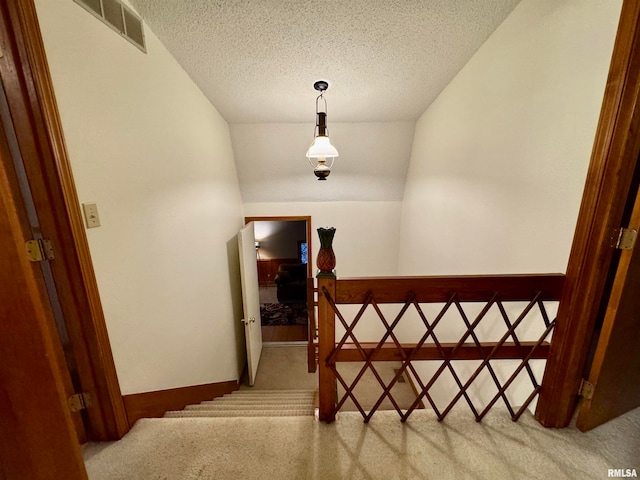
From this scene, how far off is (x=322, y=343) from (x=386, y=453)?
0.56 metres

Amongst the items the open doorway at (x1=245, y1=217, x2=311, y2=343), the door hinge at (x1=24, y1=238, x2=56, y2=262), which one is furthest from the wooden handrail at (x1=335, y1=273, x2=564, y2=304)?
the open doorway at (x1=245, y1=217, x2=311, y2=343)

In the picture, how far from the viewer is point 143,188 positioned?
1.29m

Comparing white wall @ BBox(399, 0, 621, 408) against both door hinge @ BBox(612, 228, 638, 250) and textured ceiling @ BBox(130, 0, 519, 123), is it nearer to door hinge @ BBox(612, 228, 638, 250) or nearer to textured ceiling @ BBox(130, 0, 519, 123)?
door hinge @ BBox(612, 228, 638, 250)

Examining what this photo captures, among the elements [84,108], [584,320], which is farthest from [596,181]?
[84,108]

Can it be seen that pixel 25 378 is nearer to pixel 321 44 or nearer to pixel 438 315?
pixel 438 315

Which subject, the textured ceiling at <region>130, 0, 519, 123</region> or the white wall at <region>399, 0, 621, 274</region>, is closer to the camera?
the white wall at <region>399, 0, 621, 274</region>

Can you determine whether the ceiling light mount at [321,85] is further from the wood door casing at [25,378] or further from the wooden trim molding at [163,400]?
the wooden trim molding at [163,400]

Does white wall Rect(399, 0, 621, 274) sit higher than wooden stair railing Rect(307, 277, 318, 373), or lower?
higher

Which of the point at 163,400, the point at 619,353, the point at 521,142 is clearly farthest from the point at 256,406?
the point at 521,142

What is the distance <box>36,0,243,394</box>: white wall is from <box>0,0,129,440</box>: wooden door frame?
2.2 inches

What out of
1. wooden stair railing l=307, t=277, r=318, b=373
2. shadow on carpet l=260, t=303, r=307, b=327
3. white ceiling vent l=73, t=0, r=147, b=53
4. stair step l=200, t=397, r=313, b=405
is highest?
white ceiling vent l=73, t=0, r=147, b=53

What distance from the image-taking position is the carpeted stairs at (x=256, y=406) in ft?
5.11

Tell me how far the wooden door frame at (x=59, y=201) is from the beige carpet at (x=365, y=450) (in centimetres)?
20

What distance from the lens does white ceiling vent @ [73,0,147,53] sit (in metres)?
1.02
